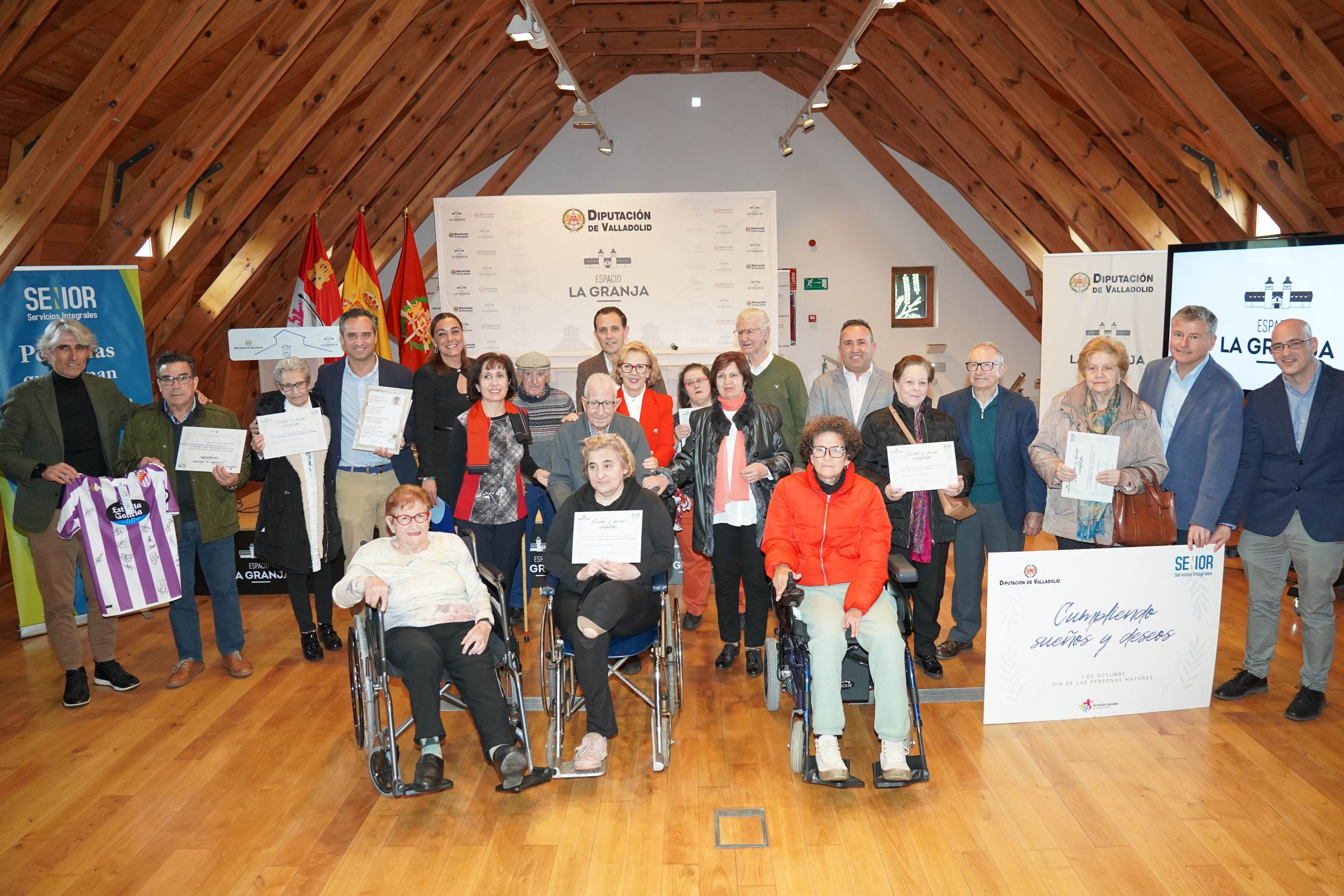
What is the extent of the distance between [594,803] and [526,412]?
6.59 feet

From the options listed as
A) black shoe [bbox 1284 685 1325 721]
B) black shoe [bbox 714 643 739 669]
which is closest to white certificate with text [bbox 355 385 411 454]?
black shoe [bbox 714 643 739 669]

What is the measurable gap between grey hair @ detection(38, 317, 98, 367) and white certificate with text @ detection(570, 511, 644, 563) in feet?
8.19

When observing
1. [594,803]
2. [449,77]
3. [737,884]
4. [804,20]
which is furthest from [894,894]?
[804,20]

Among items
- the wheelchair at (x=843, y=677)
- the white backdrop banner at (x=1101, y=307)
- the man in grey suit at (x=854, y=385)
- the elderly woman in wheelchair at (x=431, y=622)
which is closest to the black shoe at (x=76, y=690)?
the elderly woman in wheelchair at (x=431, y=622)

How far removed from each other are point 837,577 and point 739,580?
0.76m

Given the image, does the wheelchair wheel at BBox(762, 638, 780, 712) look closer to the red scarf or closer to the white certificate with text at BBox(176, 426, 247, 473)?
the red scarf

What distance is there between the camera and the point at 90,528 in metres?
4.07

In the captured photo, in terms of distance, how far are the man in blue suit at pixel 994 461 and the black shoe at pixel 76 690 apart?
4.02 metres

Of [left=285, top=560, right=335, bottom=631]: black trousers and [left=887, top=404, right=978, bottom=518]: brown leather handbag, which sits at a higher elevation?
[left=887, top=404, right=978, bottom=518]: brown leather handbag

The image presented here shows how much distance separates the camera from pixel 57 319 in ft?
14.9

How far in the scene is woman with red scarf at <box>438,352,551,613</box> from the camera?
4.12 meters

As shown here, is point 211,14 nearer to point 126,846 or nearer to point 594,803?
point 126,846

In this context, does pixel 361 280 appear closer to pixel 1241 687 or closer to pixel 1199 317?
A: pixel 1199 317

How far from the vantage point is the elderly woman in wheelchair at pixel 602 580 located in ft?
10.9
